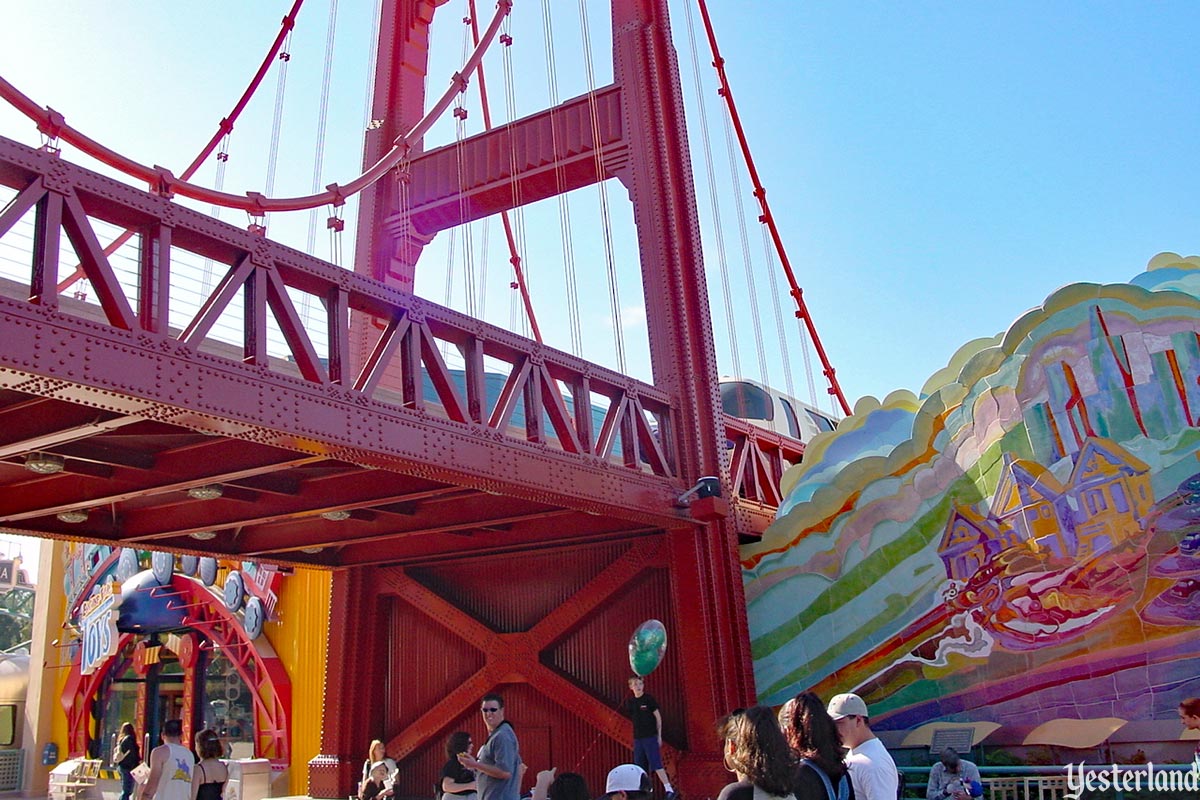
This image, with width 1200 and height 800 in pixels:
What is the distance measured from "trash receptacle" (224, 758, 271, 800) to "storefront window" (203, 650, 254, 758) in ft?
5.08

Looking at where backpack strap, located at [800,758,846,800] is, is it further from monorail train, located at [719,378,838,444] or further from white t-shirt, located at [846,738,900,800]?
monorail train, located at [719,378,838,444]

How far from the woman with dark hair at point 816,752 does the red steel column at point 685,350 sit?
9.00 metres

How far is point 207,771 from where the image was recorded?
7.75 metres

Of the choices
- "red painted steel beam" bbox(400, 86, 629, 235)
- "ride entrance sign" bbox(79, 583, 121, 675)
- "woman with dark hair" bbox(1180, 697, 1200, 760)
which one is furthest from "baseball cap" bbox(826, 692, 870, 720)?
"ride entrance sign" bbox(79, 583, 121, 675)

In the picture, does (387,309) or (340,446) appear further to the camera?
(387,309)

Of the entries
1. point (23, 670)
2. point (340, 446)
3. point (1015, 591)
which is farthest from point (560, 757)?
point (23, 670)

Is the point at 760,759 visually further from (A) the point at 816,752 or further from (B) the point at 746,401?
(B) the point at 746,401

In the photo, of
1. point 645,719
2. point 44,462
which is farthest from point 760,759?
point 645,719

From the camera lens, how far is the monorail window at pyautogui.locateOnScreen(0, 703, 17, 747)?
2508 centimetres

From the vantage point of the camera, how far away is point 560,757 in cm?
1436

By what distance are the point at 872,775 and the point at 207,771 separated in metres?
5.40

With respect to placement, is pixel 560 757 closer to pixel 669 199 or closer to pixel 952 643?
pixel 952 643

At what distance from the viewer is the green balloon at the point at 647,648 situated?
41.9 ft

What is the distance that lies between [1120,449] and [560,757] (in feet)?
26.8
